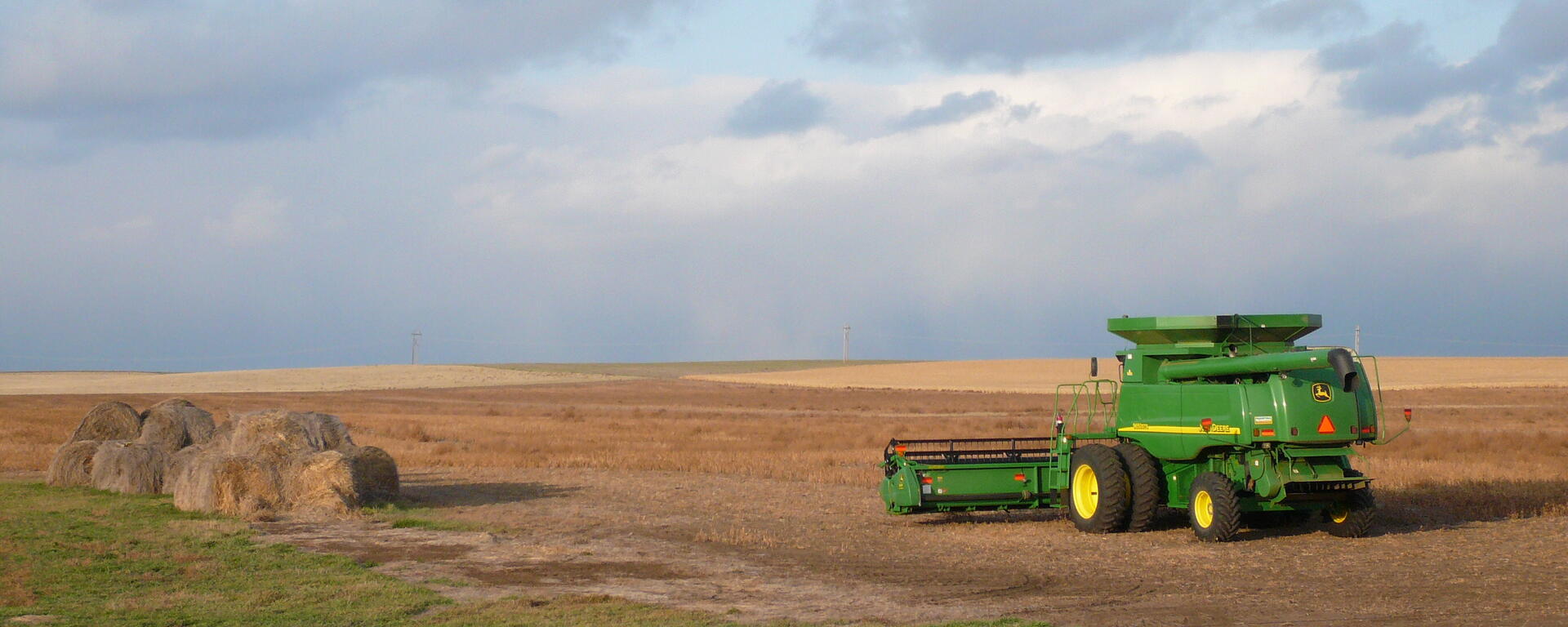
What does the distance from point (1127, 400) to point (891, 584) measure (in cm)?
623

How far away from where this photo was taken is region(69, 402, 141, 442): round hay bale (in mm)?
25266

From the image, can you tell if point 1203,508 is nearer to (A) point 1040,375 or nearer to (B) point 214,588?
(B) point 214,588

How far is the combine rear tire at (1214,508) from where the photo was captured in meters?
15.2

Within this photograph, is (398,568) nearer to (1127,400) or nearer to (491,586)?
→ (491,586)

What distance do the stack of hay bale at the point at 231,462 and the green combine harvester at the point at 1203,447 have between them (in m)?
8.20

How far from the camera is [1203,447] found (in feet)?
51.5

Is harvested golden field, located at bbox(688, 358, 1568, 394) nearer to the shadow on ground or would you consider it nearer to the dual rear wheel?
the shadow on ground

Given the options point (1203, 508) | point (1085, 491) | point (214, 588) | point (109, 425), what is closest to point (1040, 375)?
point (109, 425)

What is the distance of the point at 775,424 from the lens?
43094mm

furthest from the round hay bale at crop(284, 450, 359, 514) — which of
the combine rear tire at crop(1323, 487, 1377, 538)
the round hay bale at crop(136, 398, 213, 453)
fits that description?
the combine rear tire at crop(1323, 487, 1377, 538)

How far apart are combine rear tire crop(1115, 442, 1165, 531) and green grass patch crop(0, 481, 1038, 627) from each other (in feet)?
21.1

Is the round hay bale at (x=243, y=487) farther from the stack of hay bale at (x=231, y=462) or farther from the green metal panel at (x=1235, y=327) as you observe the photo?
the green metal panel at (x=1235, y=327)

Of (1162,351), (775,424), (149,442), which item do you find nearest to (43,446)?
(149,442)

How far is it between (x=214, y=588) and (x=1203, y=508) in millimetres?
11384
